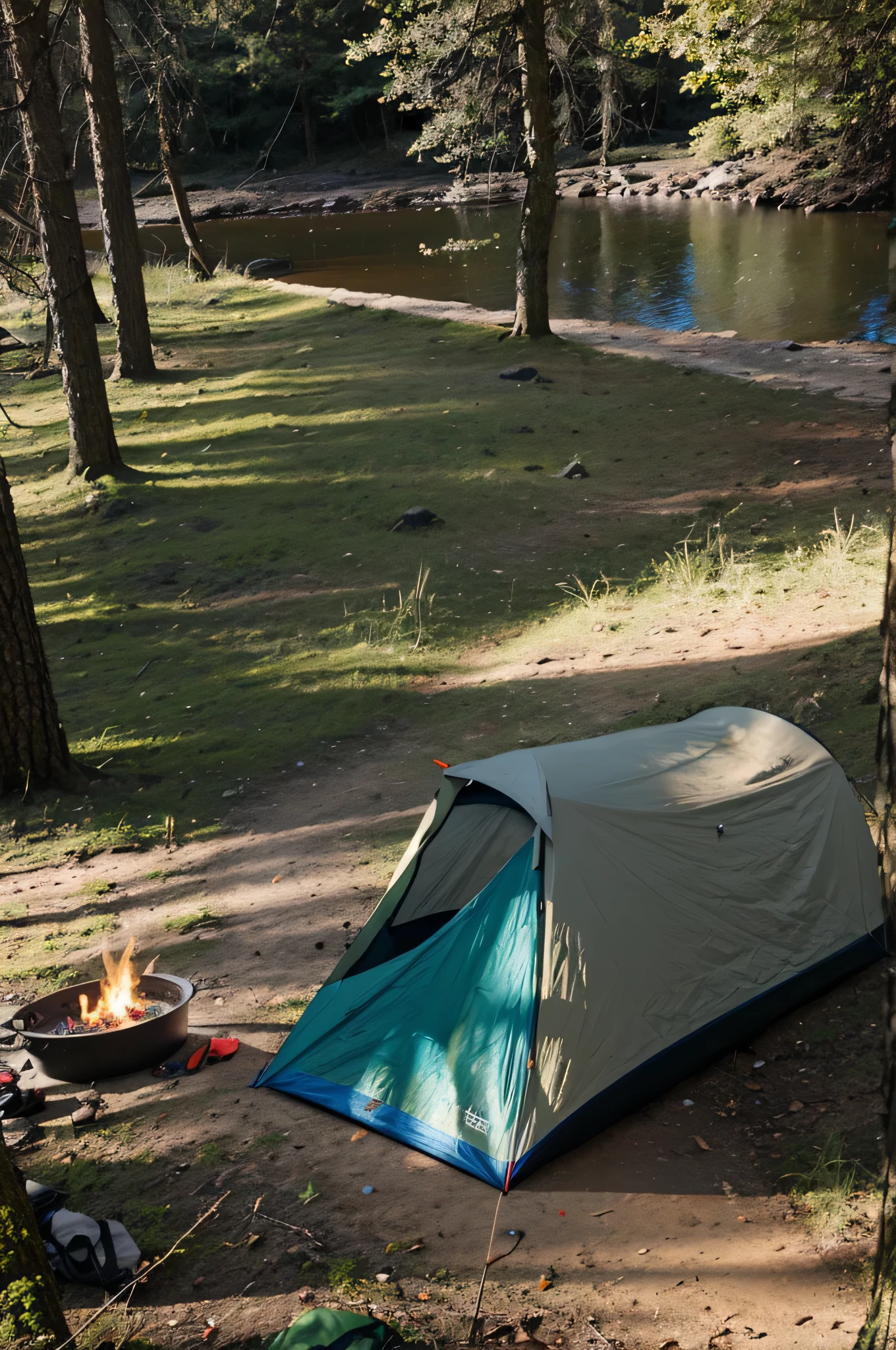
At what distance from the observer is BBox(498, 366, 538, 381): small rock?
52.6 feet

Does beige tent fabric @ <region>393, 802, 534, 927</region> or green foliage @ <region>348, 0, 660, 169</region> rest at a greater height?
green foliage @ <region>348, 0, 660, 169</region>

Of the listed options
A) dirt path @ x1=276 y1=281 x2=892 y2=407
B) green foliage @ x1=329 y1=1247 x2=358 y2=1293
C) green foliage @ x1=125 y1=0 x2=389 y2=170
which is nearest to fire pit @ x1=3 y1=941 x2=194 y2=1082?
green foliage @ x1=329 y1=1247 x2=358 y2=1293

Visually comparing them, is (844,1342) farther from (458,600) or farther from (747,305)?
(747,305)

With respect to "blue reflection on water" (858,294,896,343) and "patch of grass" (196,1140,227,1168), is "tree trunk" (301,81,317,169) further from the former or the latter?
"patch of grass" (196,1140,227,1168)

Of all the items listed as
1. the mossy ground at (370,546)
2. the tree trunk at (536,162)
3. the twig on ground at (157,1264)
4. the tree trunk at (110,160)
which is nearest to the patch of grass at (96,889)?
the mossy ground at (370,546)

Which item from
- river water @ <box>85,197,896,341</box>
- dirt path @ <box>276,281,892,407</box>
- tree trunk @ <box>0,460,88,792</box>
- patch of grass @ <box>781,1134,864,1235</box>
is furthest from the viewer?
river water @ <box>85,197,896,341</box>

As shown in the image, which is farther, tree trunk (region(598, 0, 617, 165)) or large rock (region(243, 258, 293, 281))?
large rock (region(243, 258, 293, 281))

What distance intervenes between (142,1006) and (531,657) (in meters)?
5.06

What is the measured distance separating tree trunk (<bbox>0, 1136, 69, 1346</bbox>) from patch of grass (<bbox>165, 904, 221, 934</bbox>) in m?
3.29

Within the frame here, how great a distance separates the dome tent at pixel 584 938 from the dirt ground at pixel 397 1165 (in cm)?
17

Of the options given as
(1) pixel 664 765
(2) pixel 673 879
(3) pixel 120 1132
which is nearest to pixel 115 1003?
(3) pixel 120 1132

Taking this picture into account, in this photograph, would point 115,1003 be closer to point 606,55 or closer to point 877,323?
point 606,55

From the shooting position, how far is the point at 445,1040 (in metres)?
4.64

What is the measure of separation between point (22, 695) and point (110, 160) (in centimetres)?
1191
